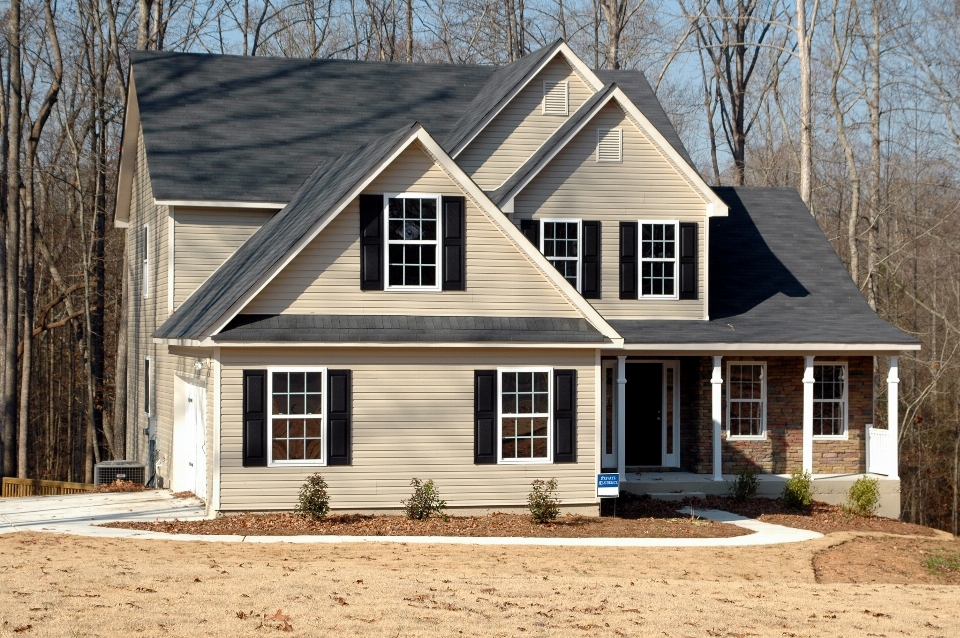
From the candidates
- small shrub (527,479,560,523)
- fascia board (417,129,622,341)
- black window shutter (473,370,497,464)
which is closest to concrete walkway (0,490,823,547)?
small shrub (527,479,560,523)

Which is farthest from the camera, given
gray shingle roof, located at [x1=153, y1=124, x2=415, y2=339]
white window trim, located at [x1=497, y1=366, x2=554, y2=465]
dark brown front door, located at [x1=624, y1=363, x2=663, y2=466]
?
dark brown front door, located at [x1=624, y1=363, x2=663, y2=466]

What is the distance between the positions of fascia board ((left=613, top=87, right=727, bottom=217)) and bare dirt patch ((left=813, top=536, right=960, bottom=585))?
6884 millimetres

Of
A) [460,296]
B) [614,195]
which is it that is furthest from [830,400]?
[460,296]

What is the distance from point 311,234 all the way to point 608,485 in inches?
239

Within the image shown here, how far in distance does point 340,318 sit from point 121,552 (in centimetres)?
507

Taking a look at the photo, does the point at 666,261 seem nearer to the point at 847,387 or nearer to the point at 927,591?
the point at 847,387

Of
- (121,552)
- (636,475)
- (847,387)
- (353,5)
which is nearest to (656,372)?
(636,475)

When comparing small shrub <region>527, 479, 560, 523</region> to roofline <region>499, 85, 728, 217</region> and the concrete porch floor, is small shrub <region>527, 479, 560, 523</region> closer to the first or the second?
the concrete porch floor

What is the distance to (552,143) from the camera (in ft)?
71.7

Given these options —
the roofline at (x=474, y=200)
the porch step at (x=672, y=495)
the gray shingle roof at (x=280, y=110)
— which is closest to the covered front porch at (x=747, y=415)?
the porch step at (x=672, y=495)

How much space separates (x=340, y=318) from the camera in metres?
18.1

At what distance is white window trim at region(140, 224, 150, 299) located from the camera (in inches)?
974

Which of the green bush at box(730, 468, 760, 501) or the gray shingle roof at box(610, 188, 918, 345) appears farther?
the gray shingle roof at box(610, 188, 918, 345)

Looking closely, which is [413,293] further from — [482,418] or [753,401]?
[753,401]
